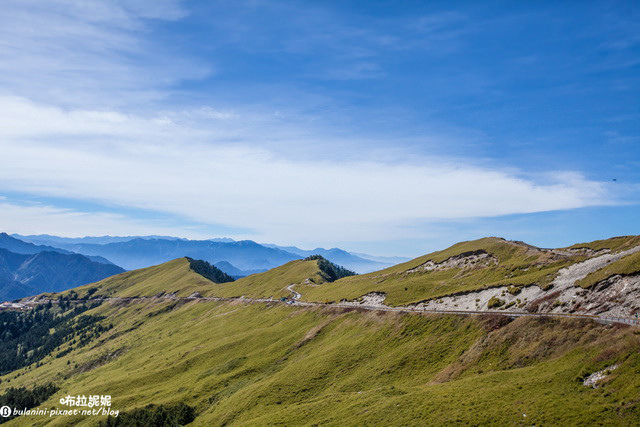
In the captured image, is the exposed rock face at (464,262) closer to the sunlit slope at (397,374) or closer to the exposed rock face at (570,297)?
the exposed rock face at (570,297)

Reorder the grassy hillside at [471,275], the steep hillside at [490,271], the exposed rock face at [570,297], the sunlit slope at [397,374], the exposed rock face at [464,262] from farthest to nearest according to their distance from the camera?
the exposed rock face at [464,262] < the grassy hillside at [471,275] < the steep hillside at [490,271] < the exposed rock face at [570,297] < the sunlit slope at [397,374]

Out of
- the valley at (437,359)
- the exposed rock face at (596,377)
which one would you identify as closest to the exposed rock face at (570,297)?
the valley at (437,359)

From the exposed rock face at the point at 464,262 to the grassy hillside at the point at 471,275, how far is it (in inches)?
50.8

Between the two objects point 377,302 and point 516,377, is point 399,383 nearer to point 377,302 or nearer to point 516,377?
point 516,377

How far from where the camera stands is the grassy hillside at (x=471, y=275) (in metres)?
92.8

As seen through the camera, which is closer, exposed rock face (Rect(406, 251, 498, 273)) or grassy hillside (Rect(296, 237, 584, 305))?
grassy hillside (Rect(296, 237, 584, 305))

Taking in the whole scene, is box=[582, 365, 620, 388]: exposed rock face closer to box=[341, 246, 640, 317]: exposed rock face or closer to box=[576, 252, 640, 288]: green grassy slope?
box=[341, 246, 640, 317]: exposed rock face

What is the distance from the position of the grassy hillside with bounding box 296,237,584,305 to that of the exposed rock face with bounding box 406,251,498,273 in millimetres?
1289

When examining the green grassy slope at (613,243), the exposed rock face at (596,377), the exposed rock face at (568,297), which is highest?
the green grassy slope at (613,243)

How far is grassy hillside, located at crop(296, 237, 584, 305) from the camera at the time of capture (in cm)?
9275

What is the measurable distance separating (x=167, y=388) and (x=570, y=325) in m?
108

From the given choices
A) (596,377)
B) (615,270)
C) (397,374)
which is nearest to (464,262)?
(615,270)

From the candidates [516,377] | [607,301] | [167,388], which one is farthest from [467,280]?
[167,388]

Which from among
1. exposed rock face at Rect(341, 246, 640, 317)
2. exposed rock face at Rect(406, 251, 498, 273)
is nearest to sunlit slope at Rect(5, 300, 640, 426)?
exposed rock face at Rect(341, 246, 640, 317)
